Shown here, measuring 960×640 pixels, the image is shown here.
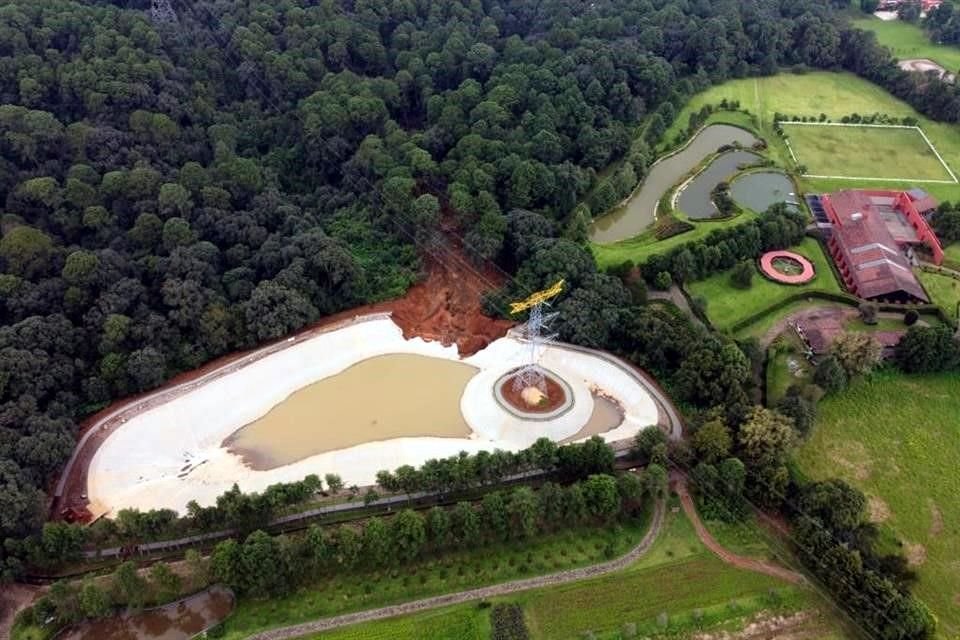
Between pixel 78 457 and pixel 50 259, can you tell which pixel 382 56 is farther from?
pixel 78 457

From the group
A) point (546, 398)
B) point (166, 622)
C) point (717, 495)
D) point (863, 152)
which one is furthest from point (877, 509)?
point (863, 152)

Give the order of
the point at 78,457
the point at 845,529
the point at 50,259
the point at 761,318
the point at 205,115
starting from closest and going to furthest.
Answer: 1. the point at 845,529
2. the point at 78,457
3. the point at 50,259
4. the point at 761,318
5. the point at 205,115

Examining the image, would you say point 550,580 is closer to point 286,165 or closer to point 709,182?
point 286,165

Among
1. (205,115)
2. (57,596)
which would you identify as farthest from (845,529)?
(205,115)

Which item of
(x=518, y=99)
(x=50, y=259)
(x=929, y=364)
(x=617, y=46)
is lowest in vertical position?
(x=929, y=364)

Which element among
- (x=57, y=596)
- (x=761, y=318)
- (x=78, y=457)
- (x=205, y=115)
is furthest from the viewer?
(x=205, y=115)

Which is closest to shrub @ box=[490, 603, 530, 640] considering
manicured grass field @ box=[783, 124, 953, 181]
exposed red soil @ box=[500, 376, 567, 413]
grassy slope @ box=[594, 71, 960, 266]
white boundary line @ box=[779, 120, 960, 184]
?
exposed red soil @ box=[500, 376, 567, 413]
